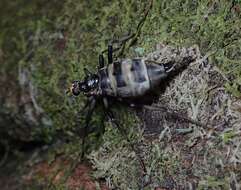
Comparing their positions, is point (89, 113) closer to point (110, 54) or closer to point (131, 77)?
point (110, 54)

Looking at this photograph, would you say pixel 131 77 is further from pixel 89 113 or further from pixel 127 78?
pixel 89 113

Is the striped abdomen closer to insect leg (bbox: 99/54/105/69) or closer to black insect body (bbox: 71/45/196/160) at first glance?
black insect body (bbox: 71/45/196/160)

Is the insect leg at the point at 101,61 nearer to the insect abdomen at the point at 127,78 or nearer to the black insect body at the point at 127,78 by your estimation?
the black insect body at the point at 127,78

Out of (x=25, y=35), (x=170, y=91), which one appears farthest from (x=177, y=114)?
(x=25, y=35)

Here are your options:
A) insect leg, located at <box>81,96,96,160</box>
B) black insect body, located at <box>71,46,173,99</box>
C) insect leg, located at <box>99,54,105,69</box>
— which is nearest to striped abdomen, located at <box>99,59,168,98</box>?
black insect body, located at <box>71,46,173,99</box>

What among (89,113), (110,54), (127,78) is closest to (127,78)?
(127,78)

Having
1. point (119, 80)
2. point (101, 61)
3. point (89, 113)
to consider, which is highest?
point (101, 61)

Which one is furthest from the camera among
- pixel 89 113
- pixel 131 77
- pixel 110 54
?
pixel 89 113

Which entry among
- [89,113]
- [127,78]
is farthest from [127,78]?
[89,113]

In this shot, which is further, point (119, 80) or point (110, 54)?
point (110, 54)

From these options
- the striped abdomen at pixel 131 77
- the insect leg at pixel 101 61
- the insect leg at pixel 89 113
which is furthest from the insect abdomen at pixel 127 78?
the insect leg at pixel 89 113

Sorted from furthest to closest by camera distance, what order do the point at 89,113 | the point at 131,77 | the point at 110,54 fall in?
the point at 89,113 → the point at 110,54 → the point at 131,77

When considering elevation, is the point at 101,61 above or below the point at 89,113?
above
